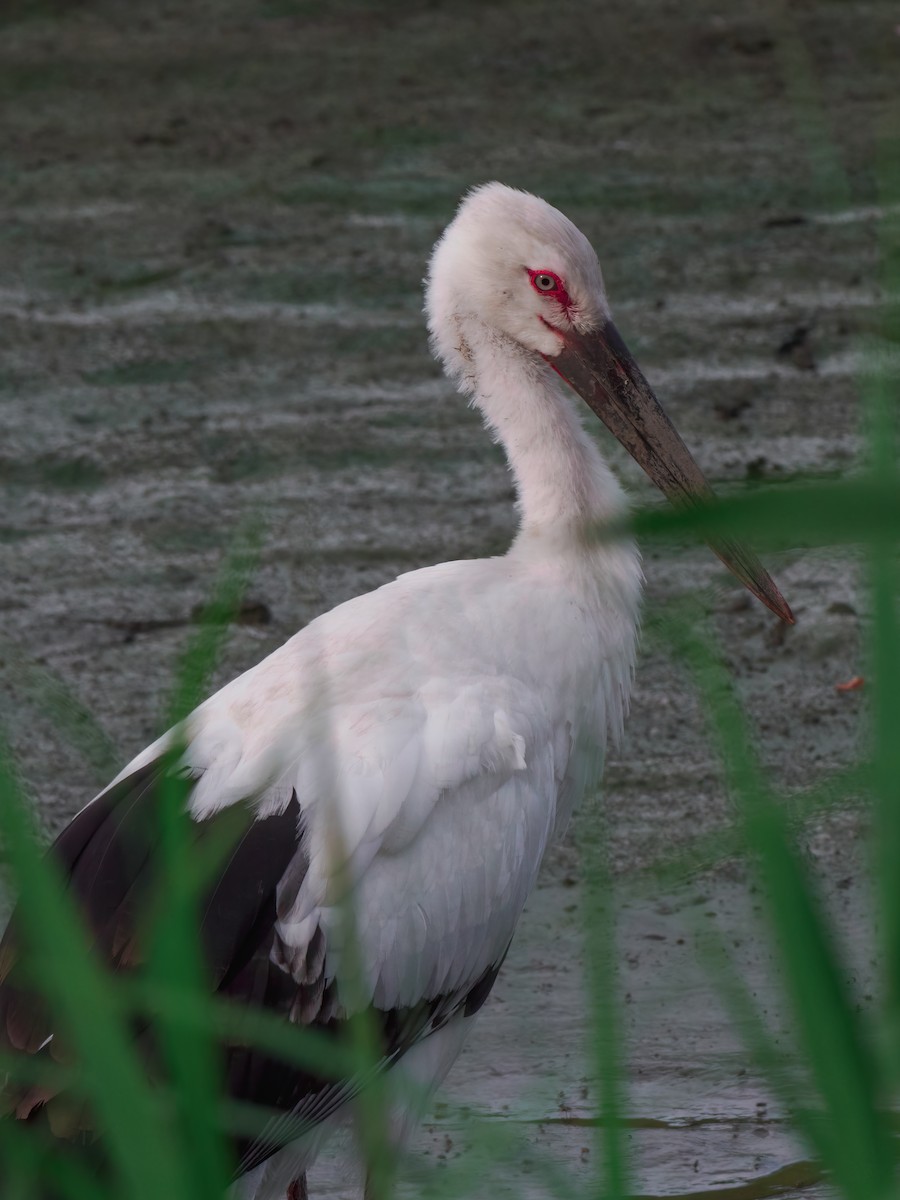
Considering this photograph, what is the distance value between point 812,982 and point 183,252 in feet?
22.9

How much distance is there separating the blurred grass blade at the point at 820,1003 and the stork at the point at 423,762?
803mm

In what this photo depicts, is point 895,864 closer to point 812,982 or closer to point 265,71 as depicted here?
point 812,982

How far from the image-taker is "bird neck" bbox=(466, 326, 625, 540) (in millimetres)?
3873

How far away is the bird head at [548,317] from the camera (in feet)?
13.0

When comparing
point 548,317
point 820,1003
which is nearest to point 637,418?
point 548,317

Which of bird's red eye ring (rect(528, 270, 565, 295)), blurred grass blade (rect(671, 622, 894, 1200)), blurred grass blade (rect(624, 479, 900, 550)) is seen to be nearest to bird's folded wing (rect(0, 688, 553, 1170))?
bird's red eye ring (rect(528, 270, 565, 295))

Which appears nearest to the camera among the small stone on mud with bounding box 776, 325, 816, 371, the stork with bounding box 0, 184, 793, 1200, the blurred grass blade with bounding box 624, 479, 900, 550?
the blurred grass blade with bounding box 624, 479, 900, 550

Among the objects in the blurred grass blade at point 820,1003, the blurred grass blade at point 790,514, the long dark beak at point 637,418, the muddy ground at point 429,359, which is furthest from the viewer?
the muddy ground at point 429,359

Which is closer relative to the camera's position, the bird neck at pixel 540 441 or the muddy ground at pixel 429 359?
the bird neck at pixel 540 441

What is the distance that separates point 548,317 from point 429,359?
11.6 feet

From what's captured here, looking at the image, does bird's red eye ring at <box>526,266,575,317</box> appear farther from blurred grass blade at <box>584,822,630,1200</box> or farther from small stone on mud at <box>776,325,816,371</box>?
small stone on mud at <box>776,325,816,371</box>

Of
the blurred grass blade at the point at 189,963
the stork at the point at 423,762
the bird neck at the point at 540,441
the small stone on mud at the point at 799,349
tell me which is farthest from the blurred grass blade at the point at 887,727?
the small stone on mud at the point at 799,349

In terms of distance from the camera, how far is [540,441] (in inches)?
154

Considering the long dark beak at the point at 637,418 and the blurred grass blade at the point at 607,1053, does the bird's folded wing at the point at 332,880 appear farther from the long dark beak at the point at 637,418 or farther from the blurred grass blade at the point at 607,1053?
the blurred grass blade at the point at 607,1053
